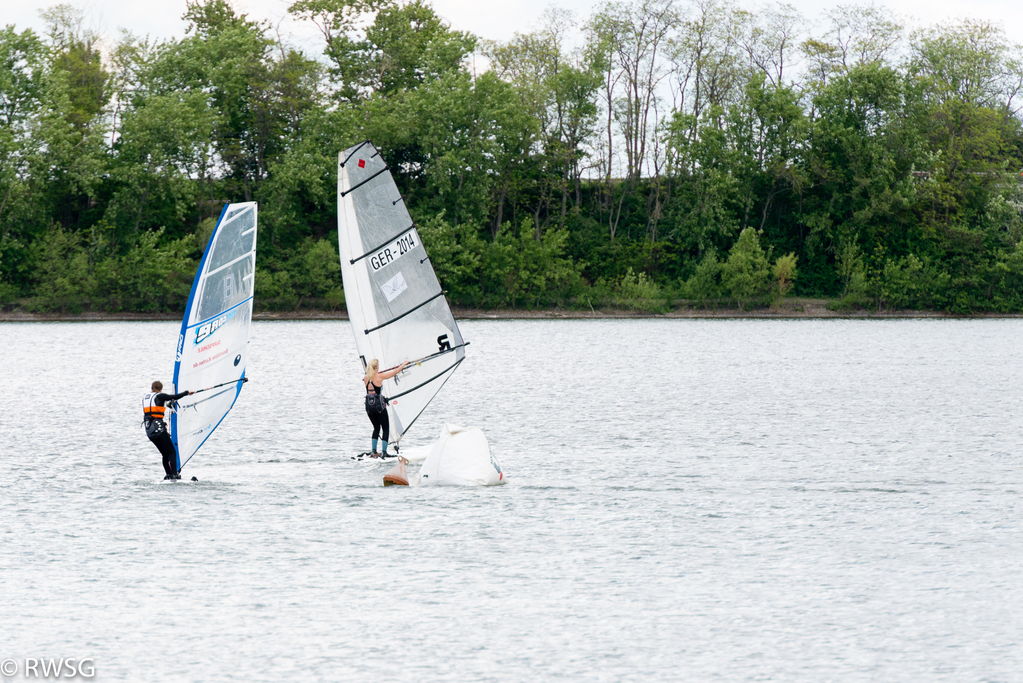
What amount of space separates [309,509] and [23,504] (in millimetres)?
3682

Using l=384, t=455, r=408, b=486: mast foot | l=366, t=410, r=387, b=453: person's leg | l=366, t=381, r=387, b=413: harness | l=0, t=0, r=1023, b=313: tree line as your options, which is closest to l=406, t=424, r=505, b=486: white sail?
l=384, t=455, r=408, b=486: mast foot

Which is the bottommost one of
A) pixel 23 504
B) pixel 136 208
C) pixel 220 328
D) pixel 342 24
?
pixel 23 504

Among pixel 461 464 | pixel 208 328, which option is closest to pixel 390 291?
pixel 208 328

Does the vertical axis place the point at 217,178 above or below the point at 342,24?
below

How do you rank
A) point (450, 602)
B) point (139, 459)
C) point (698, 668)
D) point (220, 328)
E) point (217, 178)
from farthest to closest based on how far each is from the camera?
point (217, 178), point (139, 459), point (220, 328), point (450, 602), point (698, 668)

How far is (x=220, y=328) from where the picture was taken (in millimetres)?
15727

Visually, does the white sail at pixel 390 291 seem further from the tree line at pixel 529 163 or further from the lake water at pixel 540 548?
the tree line at pixel 529 163

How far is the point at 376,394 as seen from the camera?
16.8 m

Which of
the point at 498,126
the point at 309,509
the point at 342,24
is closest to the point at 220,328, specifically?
the point at 309,509

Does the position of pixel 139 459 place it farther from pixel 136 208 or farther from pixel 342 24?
pixel 342 24

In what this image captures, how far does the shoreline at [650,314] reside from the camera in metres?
78.6

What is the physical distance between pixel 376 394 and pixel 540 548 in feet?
17.4

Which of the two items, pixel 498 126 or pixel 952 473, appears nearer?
pixel 952 473

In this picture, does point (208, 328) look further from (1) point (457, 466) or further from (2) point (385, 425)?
(1) point (457, 466)
